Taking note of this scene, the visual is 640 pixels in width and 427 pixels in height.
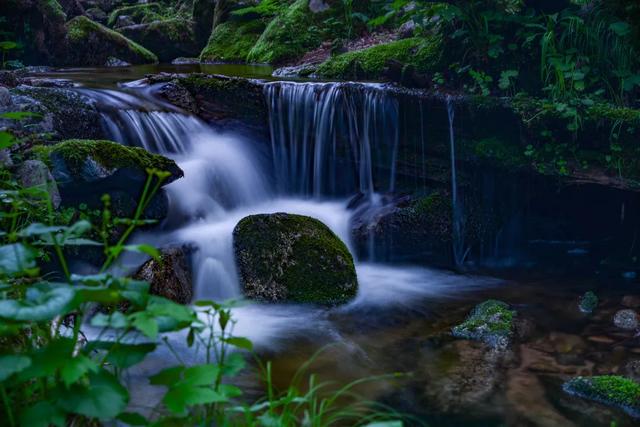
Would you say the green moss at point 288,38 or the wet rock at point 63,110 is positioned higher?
the green moss at point 288,38

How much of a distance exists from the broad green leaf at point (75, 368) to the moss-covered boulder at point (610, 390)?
3.17 metres

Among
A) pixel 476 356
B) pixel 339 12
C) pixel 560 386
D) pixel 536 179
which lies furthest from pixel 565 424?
pixel 339 12

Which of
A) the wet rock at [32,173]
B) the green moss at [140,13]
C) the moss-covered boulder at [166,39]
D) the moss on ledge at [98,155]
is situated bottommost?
the wet rock at [32,173]

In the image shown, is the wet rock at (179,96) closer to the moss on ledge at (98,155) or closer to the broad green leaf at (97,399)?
the moss on ledge at (98,155)

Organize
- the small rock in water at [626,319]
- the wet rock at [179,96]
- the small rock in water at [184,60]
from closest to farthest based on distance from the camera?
the small rock in water at [626,319], the wet rock at [179,96], the small rock in water at [184,60]

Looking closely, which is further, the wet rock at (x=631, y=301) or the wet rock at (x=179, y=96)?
the wet rock at (x=179, y=96)

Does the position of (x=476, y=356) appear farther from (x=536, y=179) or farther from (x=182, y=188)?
(x=182, y=188)

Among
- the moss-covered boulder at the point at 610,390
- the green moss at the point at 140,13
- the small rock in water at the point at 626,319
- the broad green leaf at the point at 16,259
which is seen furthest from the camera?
the green moss at the point at 140,13

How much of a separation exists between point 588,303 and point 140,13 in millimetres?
19133

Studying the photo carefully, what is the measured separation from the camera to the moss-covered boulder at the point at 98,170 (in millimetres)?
4965

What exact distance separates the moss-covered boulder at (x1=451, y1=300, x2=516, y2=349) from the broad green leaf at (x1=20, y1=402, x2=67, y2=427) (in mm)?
3453

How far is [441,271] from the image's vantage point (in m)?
6.30

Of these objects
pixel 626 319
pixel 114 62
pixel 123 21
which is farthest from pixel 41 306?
pixel 123 21

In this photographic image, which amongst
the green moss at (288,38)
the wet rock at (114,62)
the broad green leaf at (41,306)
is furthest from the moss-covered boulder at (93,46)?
the broad green leaf at (41,306)
